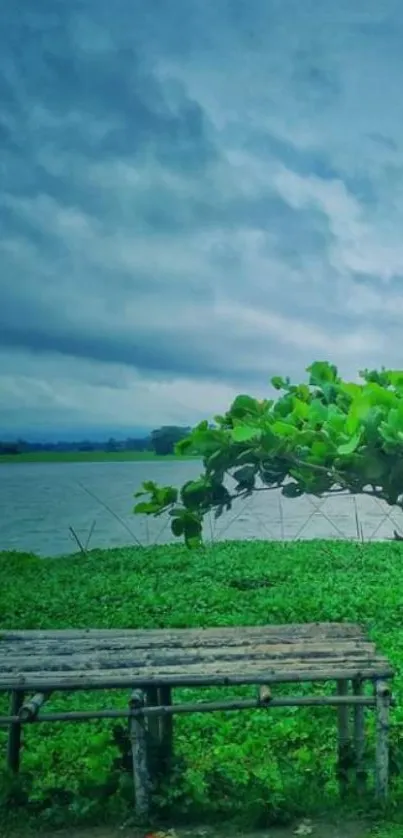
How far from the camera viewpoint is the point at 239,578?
9.69 meters

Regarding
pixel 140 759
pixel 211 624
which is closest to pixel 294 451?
pixel 140 759

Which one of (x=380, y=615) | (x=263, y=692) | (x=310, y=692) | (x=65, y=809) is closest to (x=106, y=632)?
(x=65, y=809)

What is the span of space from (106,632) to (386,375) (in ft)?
8.26

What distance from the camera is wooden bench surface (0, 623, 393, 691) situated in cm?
319

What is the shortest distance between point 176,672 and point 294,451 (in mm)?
1784

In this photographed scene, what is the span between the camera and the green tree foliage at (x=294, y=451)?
60.8 inches

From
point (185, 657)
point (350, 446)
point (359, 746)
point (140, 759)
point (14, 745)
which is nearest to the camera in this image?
point (350, 446)

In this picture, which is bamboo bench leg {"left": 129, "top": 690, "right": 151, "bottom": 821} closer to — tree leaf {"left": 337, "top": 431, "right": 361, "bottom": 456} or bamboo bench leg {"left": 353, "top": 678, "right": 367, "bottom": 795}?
bamboo bench leg {"left": 353, "top": 678, "right": 367, "bottom": 795}

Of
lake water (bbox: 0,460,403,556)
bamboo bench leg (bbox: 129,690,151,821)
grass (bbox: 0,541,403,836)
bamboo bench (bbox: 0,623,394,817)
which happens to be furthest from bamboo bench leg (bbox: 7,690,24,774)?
lake water (bbox: 0,460,403,556)

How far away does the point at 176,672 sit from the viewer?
3.23m

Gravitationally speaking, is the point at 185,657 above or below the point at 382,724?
above

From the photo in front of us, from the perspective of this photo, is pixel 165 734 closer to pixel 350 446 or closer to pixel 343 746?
pixel 343 746

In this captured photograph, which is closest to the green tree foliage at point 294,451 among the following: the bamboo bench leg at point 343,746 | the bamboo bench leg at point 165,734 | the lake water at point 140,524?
the bamboo bench leg at point 165,734

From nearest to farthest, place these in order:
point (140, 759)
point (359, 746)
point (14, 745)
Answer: point (140, 759) < point (359, 746) < point (14, 745)
